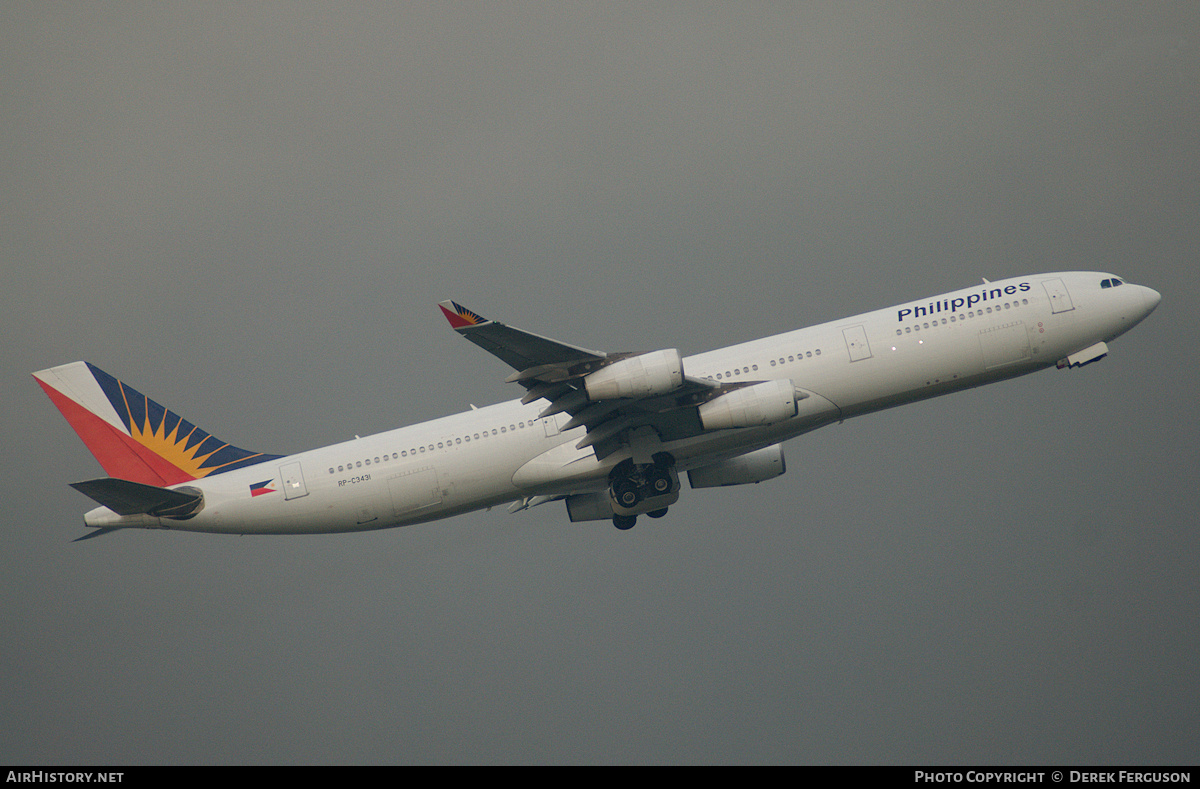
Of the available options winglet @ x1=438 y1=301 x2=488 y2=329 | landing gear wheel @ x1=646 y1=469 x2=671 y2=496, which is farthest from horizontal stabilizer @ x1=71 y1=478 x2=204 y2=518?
landing gear wheel @ x1=646 y1=469 x2=671 y2=496

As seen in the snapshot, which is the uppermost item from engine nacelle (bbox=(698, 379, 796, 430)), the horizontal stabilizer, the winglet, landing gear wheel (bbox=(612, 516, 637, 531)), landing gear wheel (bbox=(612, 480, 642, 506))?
the winglet

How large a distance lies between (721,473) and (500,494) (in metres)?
8.72

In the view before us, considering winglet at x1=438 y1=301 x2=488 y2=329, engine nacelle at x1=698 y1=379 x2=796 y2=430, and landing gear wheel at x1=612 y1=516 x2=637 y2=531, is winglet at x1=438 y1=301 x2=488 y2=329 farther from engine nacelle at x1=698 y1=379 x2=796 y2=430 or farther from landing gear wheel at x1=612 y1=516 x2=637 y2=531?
landing gear wheel at x1=612 y1=516 x2=637 y2=531

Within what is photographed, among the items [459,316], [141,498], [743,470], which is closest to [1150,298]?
[743,470]

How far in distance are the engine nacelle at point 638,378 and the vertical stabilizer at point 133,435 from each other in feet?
42.4

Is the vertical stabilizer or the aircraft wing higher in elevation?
the vertical stabilizer

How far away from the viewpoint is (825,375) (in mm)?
30891

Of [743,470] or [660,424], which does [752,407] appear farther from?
[743,470]

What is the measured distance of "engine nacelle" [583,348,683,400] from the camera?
28234 millimetres

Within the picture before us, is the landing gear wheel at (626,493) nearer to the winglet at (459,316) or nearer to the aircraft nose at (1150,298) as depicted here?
the winglet at (459,316)

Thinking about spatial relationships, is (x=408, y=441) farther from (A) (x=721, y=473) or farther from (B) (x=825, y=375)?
(B) (x=825, y=375)

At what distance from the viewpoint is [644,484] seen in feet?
107

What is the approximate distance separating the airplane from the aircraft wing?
0.07 meters

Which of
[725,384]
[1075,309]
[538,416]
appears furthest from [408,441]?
[1075,309]
